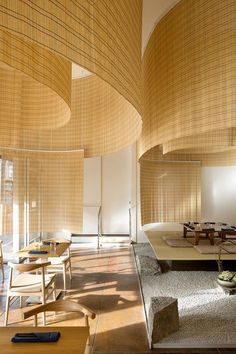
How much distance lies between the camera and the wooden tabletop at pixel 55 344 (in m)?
1.66

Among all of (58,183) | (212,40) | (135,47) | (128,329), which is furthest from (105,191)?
(135,47)

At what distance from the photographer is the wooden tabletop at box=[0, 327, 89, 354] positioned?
1.66 m

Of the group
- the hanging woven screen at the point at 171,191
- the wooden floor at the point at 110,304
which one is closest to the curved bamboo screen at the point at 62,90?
the wooden floor at the point at 110,304

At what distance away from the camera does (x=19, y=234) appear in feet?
21.3

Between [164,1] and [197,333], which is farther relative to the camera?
[164,1]

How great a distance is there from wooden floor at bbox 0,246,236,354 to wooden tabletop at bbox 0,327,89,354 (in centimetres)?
135

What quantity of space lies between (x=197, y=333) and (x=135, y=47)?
9.90ft

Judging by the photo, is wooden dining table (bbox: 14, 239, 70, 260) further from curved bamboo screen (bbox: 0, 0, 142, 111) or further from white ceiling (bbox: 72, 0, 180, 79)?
curved bamboo screen (bbox: 0, 0, 142, 111)

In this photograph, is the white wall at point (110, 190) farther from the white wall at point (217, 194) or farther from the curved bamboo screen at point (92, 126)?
the curved bamboo screen at point (92, 126)

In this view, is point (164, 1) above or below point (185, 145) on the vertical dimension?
above

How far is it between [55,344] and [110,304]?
260cm

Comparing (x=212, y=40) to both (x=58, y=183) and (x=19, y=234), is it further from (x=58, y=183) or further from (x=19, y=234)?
(x=19, y=234)

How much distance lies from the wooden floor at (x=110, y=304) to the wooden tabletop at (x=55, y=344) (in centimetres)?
135

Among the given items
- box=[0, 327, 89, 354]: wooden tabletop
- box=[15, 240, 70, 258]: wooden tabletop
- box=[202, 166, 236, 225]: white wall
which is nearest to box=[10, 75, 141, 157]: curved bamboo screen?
box=[0, 327, 89, 354]: wooden tabletop
